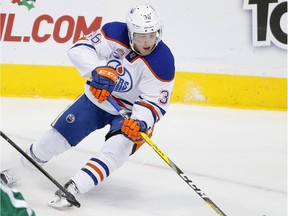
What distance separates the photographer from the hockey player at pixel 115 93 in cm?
344

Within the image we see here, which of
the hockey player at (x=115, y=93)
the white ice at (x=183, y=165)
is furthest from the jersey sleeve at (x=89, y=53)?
the white ice at (x=183, y=165)

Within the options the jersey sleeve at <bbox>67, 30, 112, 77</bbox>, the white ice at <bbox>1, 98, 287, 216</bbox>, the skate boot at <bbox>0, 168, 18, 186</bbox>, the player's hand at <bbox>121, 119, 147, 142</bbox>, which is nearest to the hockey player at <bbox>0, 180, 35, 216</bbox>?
the white ice at <bbox>1, 98, 287, 216</bbox>

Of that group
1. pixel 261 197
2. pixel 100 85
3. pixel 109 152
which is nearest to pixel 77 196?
pixel 109 152

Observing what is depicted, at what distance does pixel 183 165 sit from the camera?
436 cm

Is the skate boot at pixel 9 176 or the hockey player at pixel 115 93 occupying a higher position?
the hockey player at pixel 115 93

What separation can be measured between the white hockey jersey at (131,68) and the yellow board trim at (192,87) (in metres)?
1.92

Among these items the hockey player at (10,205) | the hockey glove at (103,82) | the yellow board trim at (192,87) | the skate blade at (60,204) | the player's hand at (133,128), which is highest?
the hockey glove at (103,82)

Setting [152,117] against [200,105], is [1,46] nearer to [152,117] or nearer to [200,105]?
[200,105]

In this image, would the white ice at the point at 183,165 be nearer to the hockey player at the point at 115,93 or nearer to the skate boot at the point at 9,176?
the skate boot at the point at 9,176

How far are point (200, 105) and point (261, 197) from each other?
1.76 m

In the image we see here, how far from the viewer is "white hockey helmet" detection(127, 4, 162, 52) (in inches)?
134

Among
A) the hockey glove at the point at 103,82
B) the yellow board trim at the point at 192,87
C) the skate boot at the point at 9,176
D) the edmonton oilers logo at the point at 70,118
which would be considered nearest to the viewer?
the hockey glove at the point at 103,82

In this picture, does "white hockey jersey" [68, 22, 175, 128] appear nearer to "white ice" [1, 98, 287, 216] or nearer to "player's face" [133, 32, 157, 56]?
"player's face" [133, 32, 157, 56]

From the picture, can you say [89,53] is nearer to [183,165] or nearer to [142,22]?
[142,22]
